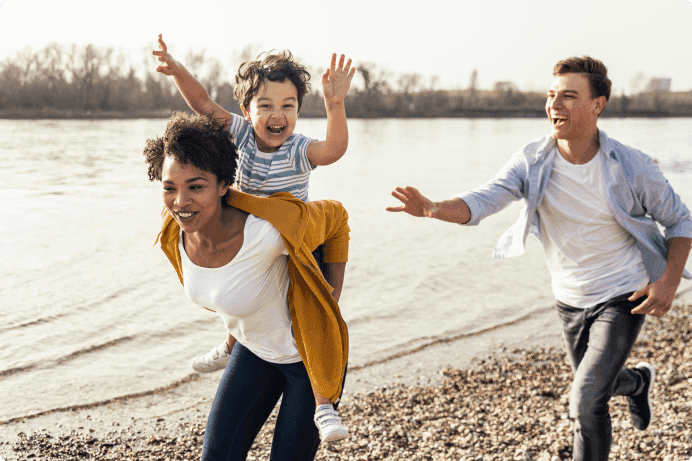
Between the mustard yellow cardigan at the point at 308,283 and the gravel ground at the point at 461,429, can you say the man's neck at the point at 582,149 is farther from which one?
the gravel ground at the point at 461,429

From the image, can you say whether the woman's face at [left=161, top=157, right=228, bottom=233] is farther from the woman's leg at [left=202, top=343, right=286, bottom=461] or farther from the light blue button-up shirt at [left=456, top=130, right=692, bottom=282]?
the light blue button-up shirt at [left=456, top=130, right=692, bottom=282]

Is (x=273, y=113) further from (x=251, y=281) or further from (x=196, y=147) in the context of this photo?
(x=251, y=281)

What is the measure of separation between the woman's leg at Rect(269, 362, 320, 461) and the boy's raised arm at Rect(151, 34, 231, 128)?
1433 mm

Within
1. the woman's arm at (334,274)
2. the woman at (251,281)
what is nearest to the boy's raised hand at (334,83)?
the woman at (251,281)

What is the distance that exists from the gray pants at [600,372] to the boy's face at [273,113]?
216 centimetres

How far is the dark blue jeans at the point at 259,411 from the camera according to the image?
9.23ft

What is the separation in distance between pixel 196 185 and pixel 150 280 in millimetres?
8214

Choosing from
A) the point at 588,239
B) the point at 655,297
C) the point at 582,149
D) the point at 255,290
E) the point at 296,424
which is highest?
the point at 582,149

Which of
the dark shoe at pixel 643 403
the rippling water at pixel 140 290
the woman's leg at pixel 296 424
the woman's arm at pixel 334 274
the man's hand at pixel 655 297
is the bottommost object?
the rippling water at pixel 140 290

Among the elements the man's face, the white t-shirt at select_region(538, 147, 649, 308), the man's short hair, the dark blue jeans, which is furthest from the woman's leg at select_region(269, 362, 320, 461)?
the man's short hair

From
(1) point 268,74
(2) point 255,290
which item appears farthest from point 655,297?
(1) point 268,74

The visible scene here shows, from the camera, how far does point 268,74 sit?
3105 mm

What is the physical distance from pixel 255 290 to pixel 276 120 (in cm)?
89

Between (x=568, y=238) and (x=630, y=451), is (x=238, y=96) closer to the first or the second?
(x=568, y=238)
